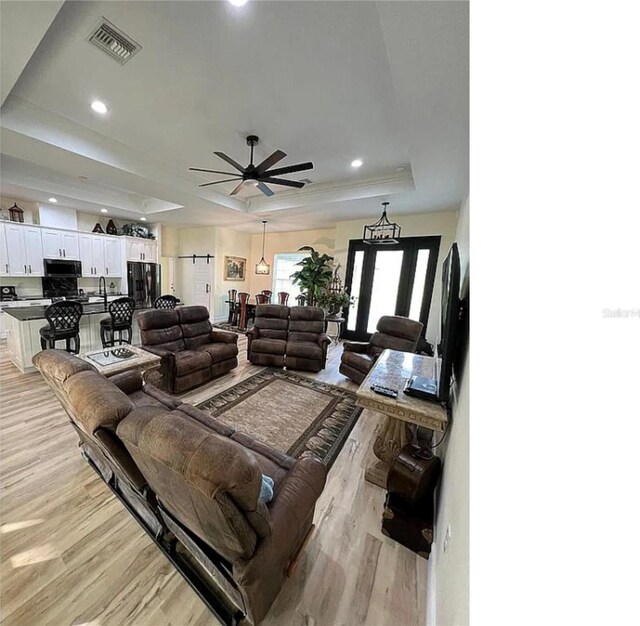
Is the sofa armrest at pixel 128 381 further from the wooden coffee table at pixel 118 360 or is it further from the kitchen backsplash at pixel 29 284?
the kitchen backsplash at pixel 29 284

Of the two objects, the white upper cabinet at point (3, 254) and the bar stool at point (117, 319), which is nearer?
the bar stool at point (117, 319)

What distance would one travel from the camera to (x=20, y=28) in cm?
169

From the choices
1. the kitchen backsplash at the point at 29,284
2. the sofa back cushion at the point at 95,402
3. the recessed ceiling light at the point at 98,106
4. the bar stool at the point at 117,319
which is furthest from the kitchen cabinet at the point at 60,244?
the sofa back cushion at the point at 95,402

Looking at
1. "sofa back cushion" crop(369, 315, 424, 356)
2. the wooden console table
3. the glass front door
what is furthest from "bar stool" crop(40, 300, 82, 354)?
the glass front door

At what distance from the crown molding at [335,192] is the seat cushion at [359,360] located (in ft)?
8.54

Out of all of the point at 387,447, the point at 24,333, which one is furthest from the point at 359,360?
the point at 24,333

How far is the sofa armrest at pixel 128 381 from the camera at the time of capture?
7.25 ft

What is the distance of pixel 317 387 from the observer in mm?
3635

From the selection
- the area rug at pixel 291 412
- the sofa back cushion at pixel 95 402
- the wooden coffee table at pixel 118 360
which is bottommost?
the area rug at pixel 291 412

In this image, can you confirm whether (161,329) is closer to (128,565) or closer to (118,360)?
(118,360)

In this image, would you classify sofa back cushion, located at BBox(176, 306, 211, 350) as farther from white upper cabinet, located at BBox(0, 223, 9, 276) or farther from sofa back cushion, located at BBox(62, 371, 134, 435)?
white upper cabinet, located at BBox(0, 223, 9, 276)

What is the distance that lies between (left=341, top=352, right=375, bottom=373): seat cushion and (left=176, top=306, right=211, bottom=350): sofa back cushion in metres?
2.19
